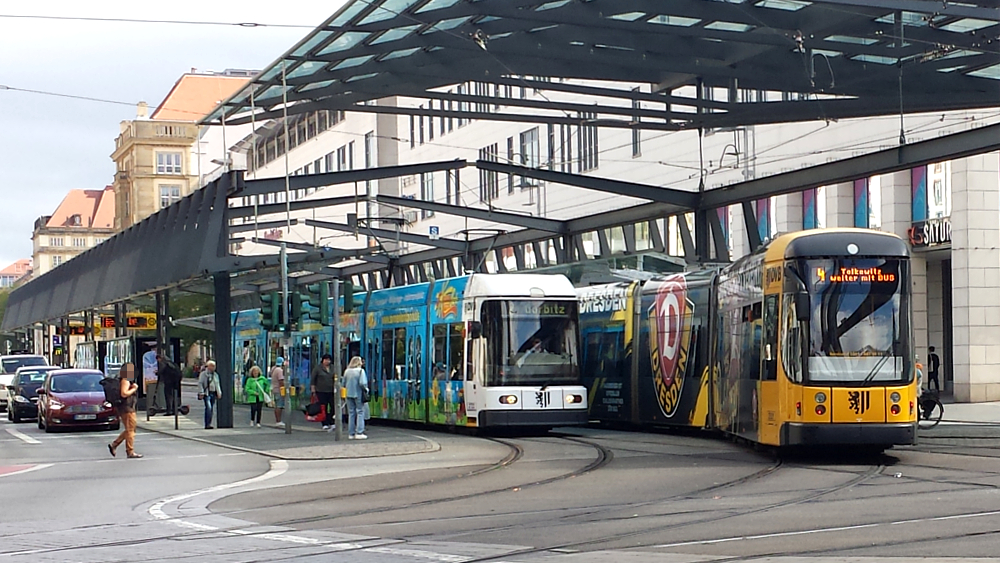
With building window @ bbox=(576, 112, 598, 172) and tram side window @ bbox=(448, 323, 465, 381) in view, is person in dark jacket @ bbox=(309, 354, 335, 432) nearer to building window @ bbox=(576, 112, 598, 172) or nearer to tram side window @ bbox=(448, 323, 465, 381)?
tram side window @ bbox=(448, 323, 465, 381)

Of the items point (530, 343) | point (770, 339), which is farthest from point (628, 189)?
point (770, 339)

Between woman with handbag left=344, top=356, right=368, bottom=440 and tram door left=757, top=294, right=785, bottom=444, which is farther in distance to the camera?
woman with handbag left=344, top=356, right=368, bottom=440

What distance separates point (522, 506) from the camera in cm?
1468

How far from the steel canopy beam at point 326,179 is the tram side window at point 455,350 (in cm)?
463

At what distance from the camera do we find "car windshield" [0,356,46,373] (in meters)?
52.8

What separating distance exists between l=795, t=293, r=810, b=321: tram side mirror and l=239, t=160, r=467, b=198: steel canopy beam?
44.5 ft

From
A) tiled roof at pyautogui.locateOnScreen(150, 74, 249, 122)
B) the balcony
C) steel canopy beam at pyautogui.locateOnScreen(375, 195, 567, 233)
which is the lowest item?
steel canopy beam at pyautogui.locateOnScreen(375, 195, 567, 233)

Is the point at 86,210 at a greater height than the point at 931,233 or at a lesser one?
greater

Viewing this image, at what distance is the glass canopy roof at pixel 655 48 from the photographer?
22156 millimetres

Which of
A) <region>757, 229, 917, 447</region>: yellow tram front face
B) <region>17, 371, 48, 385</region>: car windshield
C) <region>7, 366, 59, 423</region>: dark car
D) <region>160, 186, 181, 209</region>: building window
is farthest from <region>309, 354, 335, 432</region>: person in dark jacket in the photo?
<region>160, 186, 181, 209</region>: building window

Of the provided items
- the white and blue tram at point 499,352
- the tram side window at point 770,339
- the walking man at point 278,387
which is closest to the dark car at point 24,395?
the walking man at point 278,387

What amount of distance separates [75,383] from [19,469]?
1288 cm

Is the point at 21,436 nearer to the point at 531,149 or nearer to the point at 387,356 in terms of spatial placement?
the point at 387,356

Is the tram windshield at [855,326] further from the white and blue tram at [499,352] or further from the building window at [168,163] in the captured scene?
the building window at [168,163]
